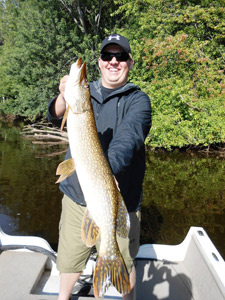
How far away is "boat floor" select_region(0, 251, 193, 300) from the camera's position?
104 inches

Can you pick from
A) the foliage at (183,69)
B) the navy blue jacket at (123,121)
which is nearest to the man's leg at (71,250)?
the navy blue jacket at (123,121)

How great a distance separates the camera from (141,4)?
16781 millimetres

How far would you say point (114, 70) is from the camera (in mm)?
2170

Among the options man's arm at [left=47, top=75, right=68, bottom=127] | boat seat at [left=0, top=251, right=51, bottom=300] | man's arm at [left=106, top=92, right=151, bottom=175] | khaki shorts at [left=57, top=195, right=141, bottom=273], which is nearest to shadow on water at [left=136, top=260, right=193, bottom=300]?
khaki shorts at [left=57, top=195, right=141, bottom=273]

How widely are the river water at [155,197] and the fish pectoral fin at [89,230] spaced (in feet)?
12.5

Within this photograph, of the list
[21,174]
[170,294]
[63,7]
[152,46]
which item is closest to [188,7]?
[152,46]

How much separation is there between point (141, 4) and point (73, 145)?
59.3ft

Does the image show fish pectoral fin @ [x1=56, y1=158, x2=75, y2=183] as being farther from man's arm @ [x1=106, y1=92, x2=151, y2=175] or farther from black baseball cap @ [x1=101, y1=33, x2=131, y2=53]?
black baseball cap @ [x1=101, y1=33, x2=131, y2=53]

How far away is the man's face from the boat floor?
212 centimetres

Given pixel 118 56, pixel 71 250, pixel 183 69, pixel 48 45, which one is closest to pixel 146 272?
pixel 71 250

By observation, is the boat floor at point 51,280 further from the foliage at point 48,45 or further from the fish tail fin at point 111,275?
the foliage at point 48,45

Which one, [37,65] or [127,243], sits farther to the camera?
[37,65]

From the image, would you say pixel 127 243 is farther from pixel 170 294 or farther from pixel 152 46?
pixel 152 46

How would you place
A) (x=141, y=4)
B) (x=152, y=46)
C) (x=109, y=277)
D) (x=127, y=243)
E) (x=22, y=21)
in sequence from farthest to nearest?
(x=22, y=21)
(x=141, y=4)
(x=152, y=46)
(x=127, y=243)
(x=109, y=277)
